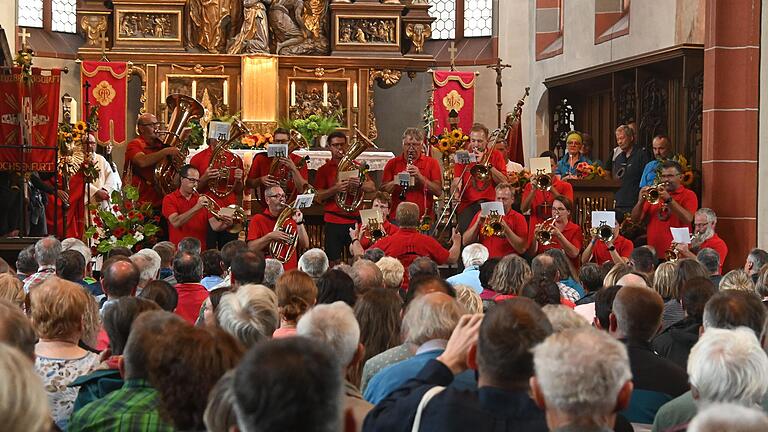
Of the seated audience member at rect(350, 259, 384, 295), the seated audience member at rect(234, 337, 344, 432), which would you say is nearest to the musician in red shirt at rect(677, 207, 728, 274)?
the seated audience member at rect(350, 259, 384, 295)

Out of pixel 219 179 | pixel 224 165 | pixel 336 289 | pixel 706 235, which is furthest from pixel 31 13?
pixel 336 289

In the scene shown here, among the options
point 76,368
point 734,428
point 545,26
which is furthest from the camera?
point 545,26

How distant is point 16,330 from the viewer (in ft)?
13.0

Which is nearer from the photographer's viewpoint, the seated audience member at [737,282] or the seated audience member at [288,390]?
the seated audience member at [288,390]

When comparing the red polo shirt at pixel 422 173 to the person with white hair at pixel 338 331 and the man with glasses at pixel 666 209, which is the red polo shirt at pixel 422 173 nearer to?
the man with glasses at pixel 666 209

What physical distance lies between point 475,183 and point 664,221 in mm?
2029

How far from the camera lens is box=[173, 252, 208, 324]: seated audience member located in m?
7.58

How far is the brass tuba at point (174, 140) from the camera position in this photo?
12930mm

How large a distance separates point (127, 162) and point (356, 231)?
2.89 meters

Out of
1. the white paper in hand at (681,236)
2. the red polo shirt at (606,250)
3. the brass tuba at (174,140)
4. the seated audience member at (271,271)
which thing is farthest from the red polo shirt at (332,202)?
the seated audience member at (271,271)

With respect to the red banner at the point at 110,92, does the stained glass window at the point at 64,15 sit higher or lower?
higher

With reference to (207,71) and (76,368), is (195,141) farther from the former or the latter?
(76,368)

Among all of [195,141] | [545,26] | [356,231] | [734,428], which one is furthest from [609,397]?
[545,26]

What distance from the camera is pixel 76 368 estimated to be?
4984 mm
